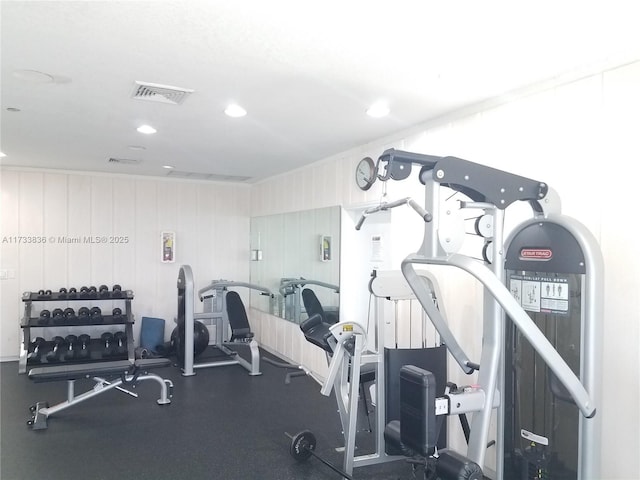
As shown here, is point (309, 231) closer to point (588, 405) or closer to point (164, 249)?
point (164, 249)

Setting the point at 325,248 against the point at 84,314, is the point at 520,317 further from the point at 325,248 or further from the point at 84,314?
the point at 84,314

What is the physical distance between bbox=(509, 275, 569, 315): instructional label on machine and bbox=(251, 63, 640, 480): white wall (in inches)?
9.5

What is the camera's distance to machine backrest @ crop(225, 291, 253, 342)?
202 inches

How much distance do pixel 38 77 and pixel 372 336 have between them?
3.21 metres

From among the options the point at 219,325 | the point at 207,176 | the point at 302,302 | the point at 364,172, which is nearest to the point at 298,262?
the point at 302,302

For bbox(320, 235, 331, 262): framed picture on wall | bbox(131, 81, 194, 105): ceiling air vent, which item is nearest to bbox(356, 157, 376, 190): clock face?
bbox(320, 235, 331, 262): framed picture on wall

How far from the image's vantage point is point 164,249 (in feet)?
20.3

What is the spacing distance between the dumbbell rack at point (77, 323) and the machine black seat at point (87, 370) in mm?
629

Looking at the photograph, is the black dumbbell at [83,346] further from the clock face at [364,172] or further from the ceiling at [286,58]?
the clock face at [364,172]

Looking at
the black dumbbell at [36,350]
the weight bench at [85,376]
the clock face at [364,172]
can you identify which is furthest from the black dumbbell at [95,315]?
the clock face at [364,172]

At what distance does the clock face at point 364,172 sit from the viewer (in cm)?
397

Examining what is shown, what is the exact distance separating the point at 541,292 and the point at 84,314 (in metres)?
4.95

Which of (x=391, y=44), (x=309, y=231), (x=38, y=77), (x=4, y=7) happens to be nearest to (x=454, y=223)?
(x=391, y=44)

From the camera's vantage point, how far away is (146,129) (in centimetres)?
369
